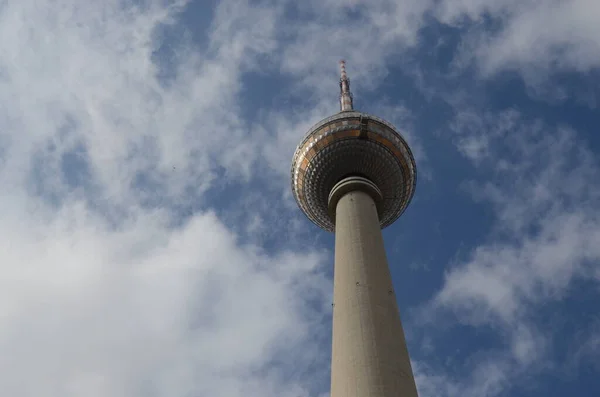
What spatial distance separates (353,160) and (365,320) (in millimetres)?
16631

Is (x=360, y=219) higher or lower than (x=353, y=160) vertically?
lower

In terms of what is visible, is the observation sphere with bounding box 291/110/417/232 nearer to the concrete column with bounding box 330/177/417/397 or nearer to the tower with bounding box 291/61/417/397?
the tower with bounding box 291/61/417/397

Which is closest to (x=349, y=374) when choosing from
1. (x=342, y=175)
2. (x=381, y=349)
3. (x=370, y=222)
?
(x=381, y=349)

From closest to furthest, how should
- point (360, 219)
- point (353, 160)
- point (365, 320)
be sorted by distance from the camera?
point (365, 320) < point (360, 219) < point (353, 160)

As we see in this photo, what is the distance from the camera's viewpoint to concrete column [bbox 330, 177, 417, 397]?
27.4 meters

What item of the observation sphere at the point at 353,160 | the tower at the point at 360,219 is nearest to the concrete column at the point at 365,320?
the tower at the point at 360,219

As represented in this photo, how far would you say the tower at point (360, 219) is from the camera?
1105 inches

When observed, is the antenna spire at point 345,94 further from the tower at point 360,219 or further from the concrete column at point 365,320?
the concrete column at point 365,320

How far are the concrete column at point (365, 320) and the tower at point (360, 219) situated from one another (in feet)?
0.15

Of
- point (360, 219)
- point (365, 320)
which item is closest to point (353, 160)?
point (360, 219)

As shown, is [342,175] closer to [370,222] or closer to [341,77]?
[370,222]

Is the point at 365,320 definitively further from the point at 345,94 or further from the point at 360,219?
the point at 345,94

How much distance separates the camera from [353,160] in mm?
44094

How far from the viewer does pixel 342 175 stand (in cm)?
4394
